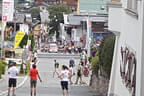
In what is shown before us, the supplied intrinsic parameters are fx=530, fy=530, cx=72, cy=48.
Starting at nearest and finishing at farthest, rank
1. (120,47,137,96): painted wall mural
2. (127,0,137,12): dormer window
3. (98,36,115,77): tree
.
Result: 1. (120,47,137,96): painted wall mural
2. (127,0,137,12): dormer window
3. (98,36,115,77): tree

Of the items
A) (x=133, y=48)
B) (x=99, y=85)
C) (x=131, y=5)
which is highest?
(x=131, y=5)

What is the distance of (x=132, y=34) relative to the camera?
15078 millimetres

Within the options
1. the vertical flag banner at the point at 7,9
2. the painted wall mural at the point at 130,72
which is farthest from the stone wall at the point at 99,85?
the vertical flag banner at the point at 7,9

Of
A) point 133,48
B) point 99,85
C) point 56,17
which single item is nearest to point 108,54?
point 99,85

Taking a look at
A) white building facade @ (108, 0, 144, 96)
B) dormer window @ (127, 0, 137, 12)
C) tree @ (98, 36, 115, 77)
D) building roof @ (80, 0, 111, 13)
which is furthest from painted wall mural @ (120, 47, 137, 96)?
building roof @ (80, 0, 111, 13)

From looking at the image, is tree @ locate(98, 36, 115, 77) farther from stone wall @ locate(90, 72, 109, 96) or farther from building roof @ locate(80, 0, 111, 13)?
building roof @ locate(80, 0, 111, 13)

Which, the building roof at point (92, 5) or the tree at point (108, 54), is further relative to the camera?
the building roof at point (92, 5)

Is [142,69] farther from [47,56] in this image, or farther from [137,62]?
[47,56]

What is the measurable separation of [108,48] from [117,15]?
4701mm

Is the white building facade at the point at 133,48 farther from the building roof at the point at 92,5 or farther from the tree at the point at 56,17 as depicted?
the tree at the point at 56,17

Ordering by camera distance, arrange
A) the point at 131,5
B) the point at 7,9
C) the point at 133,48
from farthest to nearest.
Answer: the point at 7,9
the point at 131,5
the point at 133,48

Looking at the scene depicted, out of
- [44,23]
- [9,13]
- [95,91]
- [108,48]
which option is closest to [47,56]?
[9,13]

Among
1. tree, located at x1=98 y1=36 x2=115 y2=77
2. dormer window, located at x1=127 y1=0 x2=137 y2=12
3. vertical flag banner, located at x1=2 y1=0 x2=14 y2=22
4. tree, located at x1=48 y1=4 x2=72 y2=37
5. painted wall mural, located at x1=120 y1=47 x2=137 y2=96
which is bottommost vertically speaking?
tree, located at x1=48 y1=4 x2=72 y2=37

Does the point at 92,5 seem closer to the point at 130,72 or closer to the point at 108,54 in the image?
the point at 108,54
